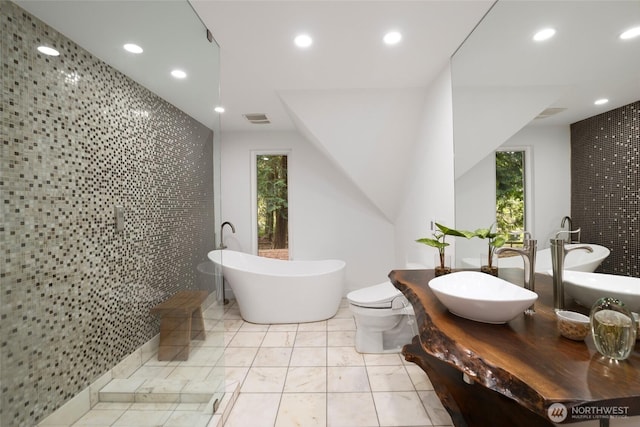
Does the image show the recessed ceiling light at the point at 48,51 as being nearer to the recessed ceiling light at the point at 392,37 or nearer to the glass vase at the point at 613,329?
the recessed ceiling light at the point at 392,37

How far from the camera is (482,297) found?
119 cm

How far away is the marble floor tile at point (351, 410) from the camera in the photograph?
1607 millimetres

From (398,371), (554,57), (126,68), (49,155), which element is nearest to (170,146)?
(126,68)

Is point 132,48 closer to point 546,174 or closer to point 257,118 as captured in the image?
point 257,118

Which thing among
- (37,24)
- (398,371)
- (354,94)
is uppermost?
(354,94)

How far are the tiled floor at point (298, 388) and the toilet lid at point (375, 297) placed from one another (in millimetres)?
463

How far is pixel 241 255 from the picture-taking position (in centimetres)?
368

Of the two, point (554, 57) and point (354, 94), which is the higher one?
point (354, 94)

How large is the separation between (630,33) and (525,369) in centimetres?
111

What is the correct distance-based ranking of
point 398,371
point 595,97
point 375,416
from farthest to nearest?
point 398,371 → point 375,416 → point 595,97

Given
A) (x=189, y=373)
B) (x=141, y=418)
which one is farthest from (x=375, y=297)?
(x=141, y=418)

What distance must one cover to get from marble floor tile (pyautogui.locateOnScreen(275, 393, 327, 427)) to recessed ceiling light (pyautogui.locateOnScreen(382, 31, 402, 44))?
2.57 metres

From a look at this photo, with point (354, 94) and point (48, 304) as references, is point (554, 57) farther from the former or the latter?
point (48, 304)

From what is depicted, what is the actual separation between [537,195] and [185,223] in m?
2.03
